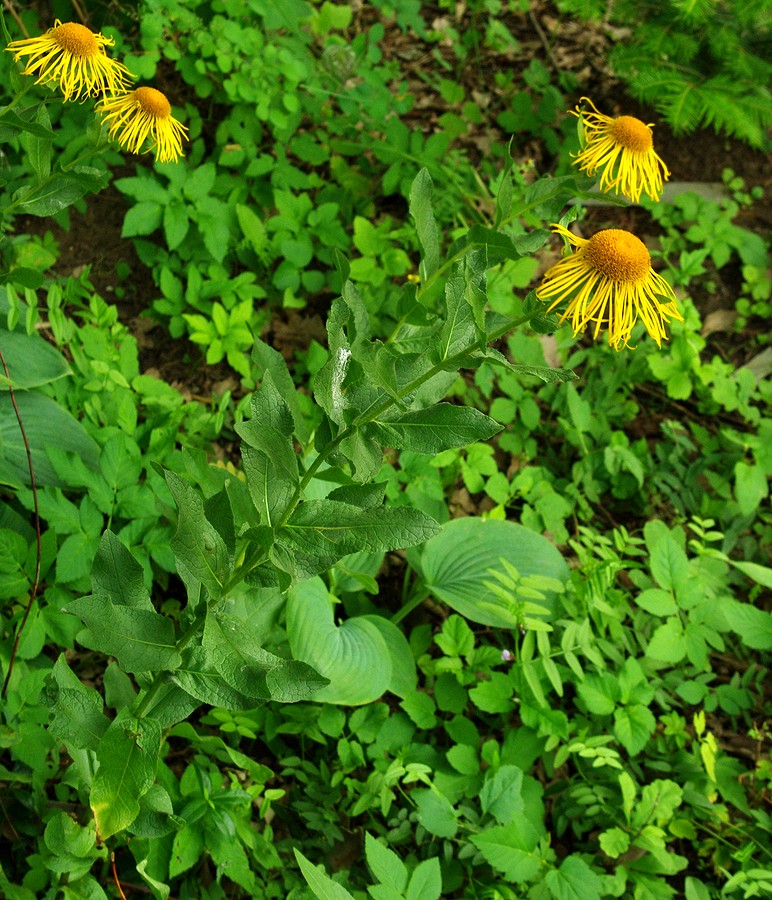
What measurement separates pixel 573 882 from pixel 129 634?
37.9 inches

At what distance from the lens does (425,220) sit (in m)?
1.34

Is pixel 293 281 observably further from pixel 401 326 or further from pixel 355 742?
pixel 355 742

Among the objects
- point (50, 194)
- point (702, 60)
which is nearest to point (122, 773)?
point (50, 194)

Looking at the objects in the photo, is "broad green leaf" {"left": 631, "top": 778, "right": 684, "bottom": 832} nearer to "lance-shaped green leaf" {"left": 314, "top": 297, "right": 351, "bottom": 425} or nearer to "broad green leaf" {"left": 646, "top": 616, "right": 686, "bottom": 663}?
"broad green leaf" {"left": 646, "top": 616, "right": 686, "bottom": 663}

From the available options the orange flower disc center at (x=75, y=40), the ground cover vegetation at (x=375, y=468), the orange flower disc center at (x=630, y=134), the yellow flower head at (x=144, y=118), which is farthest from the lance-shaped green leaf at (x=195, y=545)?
the orange flower disc center at (x=630, y=134)

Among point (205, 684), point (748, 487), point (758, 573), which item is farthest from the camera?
point (748, 487)

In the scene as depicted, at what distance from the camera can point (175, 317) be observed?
231 centimetres

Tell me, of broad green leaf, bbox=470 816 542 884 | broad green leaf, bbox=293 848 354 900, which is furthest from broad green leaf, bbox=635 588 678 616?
broad green leaf, bbox=293 848 354 900

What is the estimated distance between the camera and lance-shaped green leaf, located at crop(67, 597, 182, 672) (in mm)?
1131

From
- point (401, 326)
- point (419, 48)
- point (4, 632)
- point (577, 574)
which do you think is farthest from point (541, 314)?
point (419, 48)

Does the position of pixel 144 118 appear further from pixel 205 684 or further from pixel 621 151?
pixel 205 684

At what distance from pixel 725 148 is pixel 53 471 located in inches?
111

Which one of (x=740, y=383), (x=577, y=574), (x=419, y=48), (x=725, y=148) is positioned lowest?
(x=577, y=574)

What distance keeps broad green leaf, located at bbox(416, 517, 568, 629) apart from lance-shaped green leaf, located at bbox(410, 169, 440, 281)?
2.44 ft
